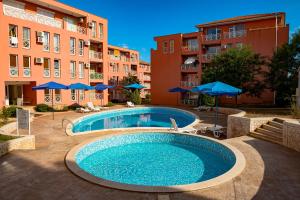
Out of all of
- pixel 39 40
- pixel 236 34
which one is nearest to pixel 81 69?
pixel 39 40

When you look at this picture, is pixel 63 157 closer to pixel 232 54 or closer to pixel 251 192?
pixel 251 192

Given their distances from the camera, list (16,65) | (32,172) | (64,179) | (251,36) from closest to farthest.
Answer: (64,179)
(32,172)
(16,65)
(251,36)

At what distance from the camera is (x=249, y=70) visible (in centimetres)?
2291

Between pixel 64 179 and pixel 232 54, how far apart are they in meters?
21.1

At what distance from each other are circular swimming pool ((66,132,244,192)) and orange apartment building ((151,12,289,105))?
61.9 ft

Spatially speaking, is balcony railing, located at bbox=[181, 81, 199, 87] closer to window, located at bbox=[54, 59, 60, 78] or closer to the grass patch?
window, located at bbox=[54, 59, 60, 78]

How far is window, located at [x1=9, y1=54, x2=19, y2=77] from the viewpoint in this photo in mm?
22148

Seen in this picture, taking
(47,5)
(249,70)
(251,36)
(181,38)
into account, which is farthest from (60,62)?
(251,36)

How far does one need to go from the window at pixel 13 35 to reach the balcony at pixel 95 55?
1011 cm

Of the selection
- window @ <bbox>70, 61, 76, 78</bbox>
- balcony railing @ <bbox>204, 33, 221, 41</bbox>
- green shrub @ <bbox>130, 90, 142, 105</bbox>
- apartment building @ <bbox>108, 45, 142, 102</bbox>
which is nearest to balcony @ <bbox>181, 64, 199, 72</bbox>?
balcony railing @ <bbox>204, 33, 221, 41</bbox>

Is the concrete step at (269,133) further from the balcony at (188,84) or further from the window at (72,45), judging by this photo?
the window at (72,45)

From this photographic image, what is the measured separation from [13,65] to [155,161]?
2037 centimetres

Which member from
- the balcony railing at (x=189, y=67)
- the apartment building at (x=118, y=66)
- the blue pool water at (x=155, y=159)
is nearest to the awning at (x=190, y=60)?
the balcony railing at (x=189, y=67)

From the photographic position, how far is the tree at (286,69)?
21.2 m
